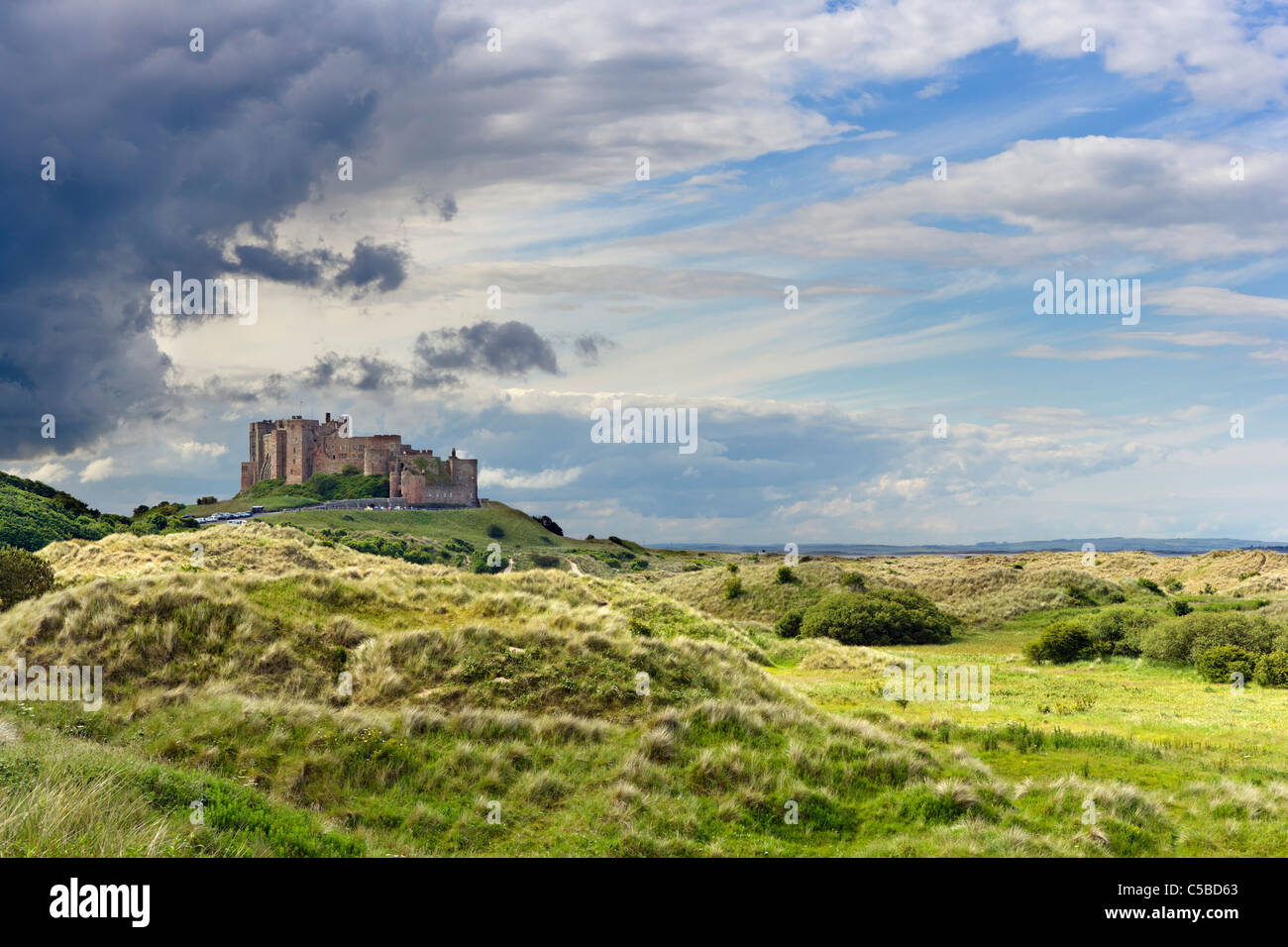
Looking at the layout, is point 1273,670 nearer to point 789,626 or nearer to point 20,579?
point 789,626

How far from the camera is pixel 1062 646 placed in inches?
1569

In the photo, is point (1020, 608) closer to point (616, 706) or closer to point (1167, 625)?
point (1167, 625)

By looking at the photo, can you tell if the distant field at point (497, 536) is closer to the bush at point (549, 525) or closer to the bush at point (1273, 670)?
the bush at point (549, 525)

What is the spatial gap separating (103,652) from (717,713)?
572 inches

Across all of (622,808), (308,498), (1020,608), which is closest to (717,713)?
(622,808)

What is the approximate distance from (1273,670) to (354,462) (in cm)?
16891

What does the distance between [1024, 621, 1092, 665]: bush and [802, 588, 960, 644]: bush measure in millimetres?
8957

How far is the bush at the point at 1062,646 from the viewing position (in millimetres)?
39844

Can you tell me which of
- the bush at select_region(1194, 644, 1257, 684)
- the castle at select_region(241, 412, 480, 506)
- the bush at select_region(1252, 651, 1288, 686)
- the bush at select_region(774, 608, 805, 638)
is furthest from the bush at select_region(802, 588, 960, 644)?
the castle at select_region(241, 412, 480, 506)

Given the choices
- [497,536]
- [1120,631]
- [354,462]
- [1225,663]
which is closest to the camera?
[1225,663]

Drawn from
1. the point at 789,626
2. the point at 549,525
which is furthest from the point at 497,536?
the point at 789,626

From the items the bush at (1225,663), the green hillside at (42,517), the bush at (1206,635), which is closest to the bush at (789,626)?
the bush at (1206,635)

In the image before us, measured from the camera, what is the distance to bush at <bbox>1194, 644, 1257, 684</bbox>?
3284cm
